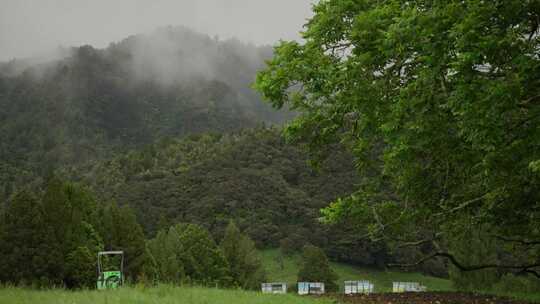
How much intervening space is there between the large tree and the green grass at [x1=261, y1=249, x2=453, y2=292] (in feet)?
273

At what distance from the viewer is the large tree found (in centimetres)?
700

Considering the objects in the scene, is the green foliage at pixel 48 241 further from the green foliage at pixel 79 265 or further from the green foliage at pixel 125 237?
the green foliage at pixel 125 237

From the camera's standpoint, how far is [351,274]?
101 metres

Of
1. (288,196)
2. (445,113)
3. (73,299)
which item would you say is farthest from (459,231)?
(288,196)

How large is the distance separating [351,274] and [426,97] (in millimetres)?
96927

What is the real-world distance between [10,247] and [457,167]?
37119 millimetres

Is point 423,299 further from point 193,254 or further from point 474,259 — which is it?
point 193,254

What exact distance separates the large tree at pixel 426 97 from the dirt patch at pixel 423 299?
1.27 meters

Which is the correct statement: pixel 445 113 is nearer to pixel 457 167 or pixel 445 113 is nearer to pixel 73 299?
pixel 457 167

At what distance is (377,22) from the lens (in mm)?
8336

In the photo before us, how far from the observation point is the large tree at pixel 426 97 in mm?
7004

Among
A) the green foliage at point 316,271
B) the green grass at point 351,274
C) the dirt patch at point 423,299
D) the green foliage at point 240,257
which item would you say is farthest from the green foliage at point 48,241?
the green grass at point 351,274

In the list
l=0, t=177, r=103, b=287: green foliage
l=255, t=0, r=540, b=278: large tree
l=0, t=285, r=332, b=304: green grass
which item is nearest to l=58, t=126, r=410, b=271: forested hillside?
l=0, t=177, r=103, b=287: green foliage

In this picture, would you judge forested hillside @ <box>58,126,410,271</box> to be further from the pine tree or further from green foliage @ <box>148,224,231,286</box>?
the pine tree
